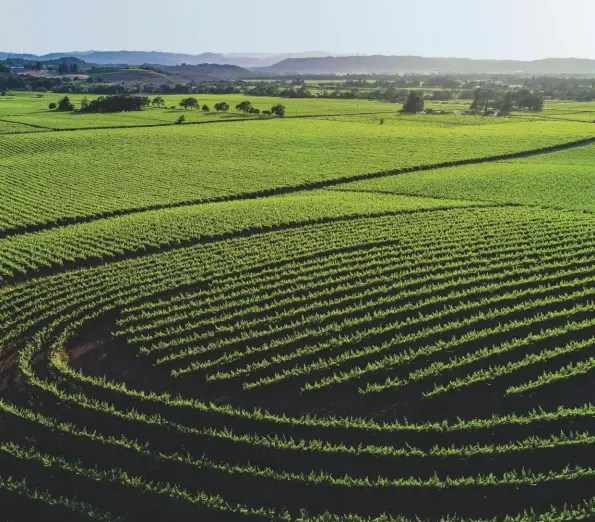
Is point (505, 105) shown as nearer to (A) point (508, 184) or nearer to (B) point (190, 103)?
(B) point (190, 103)

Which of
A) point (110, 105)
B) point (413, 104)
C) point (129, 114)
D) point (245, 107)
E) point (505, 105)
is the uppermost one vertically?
point (505, 105)

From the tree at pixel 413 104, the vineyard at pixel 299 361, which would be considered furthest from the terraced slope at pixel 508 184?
the tree at pixel 413 104

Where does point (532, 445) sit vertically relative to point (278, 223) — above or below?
below

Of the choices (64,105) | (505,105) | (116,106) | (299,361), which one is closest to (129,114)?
(116,106)

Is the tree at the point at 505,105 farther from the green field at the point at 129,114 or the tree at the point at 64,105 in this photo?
the tree at the point at 64,105

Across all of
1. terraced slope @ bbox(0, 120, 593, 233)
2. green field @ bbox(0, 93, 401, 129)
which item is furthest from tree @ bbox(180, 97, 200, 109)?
terraced slope @ bbox(0, 120, 593, 233)

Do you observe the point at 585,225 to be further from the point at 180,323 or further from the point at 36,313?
the point at 36,313

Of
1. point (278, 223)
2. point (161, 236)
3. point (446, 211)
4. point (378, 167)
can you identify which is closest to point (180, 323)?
point (161, 236)

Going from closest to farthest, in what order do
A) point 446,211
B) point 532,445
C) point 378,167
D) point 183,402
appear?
point 532,445 < point 183,402 < point 446,211 < point 378,167
